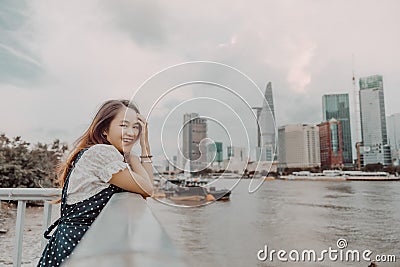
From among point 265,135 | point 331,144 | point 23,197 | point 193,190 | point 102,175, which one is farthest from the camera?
point 331,144

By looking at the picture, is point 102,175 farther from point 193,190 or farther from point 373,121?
point 373,121

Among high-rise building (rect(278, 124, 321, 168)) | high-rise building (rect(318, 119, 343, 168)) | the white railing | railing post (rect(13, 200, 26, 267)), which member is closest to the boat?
the white railing

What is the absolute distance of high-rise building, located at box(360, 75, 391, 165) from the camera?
174 centimetres

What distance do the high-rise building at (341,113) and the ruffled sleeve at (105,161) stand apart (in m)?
1.58

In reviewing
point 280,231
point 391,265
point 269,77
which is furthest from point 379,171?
point 269,77

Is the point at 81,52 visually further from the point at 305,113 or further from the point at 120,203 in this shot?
the point at 120,203

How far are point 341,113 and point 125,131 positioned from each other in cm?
160

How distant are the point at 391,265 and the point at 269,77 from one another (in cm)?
111

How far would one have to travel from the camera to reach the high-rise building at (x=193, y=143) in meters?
0.60

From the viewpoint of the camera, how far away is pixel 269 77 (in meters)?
1.81

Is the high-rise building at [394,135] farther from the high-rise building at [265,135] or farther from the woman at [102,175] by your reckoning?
the woman at [102,175]

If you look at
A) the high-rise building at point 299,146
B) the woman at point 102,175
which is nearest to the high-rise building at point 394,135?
the high-rise building at point 299,146

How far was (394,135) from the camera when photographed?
1.71 m

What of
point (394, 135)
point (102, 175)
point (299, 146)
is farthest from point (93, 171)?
point (394, 135)
